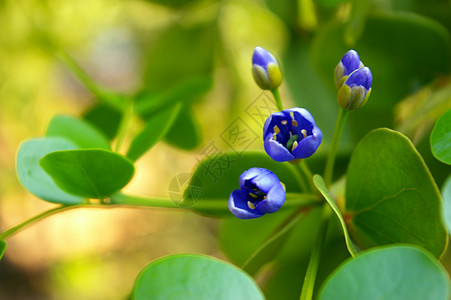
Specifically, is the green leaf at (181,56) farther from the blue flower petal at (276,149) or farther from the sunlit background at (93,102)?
the blue flower petal at (276,149)

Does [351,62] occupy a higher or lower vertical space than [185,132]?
higher

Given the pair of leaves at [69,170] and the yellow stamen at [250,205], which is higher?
the pair of leaves at [69,170]

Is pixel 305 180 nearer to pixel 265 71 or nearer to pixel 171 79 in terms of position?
pixel 265 71

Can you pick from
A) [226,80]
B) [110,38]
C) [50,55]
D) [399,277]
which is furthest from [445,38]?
[110,38]

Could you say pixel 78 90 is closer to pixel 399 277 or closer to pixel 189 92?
pixel 189 92

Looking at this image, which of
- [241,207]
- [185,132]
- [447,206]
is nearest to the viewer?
[447,206]

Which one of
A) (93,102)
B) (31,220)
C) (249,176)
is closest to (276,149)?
A: (249,176)

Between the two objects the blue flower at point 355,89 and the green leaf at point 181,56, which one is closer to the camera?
the blue flower at point 355,89

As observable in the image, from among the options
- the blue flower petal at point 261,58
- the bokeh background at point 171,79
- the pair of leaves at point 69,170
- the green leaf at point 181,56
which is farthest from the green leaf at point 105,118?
the blue flower petal at point 261,58
